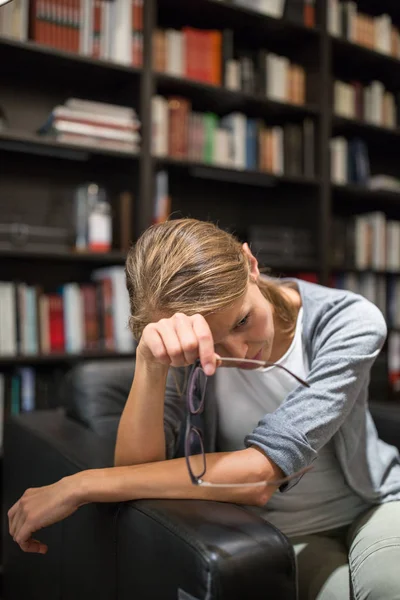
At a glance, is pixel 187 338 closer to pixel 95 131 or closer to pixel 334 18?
pixel 95 131

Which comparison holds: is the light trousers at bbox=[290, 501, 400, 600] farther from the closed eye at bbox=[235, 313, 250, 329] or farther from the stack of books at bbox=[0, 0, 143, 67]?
the stack of books at bbox=[0, 0, 143, 67]

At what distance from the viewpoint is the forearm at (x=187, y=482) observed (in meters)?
0.80

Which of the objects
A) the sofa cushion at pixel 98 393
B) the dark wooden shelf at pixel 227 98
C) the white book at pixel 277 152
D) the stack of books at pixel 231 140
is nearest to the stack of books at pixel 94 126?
the stack of books at pixel 231 140

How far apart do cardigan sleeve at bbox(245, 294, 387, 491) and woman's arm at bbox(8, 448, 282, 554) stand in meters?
0.03

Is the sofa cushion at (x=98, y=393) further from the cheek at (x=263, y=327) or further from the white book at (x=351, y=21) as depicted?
the white book at (x=351, y=21)

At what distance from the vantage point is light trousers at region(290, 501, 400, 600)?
80 cm

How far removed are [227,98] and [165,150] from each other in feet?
1.30

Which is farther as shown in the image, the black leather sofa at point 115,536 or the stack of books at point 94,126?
the stack of books at point 94,126

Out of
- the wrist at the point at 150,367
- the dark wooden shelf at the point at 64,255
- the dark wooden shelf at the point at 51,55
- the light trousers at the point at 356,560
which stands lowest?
the light trousers at the point at 356,560

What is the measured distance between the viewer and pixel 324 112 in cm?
262

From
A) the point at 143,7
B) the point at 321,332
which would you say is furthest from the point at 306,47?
the point at 321,332

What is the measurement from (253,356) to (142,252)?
0.83 ft

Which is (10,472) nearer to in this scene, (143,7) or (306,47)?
(143,7)

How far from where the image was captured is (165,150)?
226cm
